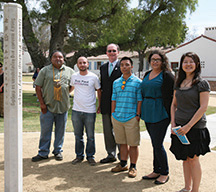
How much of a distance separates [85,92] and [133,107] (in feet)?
3.36

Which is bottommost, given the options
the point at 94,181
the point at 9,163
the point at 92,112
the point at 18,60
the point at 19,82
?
the point at 94,181

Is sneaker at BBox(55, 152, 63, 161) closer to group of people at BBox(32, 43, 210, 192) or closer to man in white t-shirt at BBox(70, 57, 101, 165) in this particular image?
group of people at BBox(32, 43, 210, 192)

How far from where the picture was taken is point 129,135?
4547mm

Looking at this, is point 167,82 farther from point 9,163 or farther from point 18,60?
point 9,163

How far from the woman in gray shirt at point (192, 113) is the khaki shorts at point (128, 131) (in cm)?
77

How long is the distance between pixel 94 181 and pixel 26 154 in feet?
6.60

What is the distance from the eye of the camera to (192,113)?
3.65m

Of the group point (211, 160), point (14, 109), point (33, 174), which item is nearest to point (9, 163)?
point (14, 109)

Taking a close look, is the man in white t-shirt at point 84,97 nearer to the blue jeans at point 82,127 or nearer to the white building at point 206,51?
the blue jeans at point 82,127

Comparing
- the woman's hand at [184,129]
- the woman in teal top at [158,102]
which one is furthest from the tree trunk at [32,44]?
the woman's hand at [184,129]

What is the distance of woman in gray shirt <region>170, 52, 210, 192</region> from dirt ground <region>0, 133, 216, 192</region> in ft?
2.29

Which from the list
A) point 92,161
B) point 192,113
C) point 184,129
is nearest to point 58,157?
point 92,161

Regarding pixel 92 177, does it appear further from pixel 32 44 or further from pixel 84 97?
pixel 32 44

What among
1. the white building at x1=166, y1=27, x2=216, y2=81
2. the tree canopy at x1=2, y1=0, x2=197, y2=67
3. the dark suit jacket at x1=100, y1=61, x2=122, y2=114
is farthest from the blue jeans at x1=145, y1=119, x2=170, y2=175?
the white building at x1=166, y1=27, x2=216, y2=81
